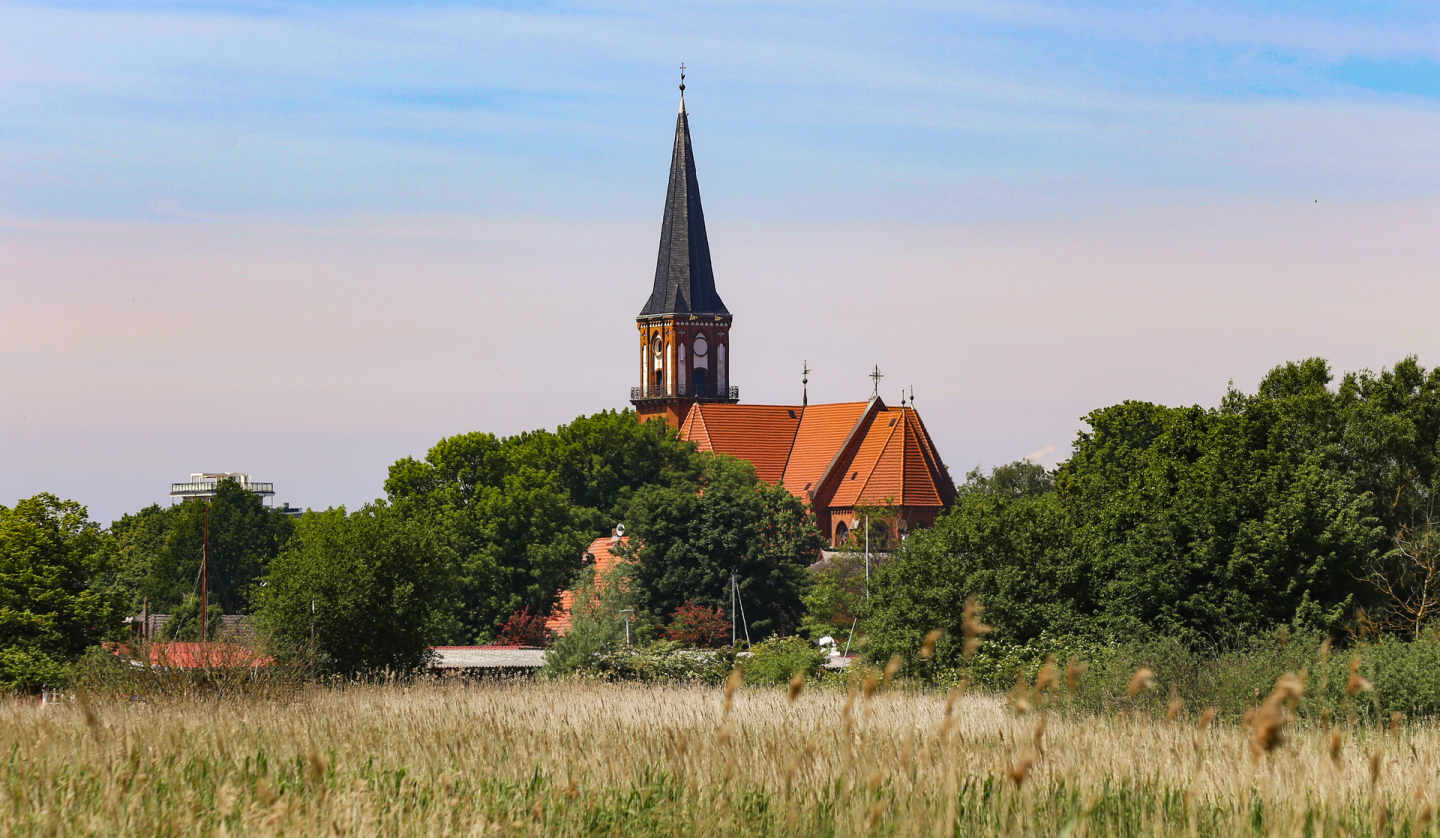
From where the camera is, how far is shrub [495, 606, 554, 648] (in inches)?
2344

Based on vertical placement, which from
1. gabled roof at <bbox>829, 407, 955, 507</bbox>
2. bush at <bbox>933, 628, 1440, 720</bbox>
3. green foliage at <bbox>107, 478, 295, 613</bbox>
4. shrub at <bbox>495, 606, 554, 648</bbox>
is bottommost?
shrub at <bbox>495, 606, 554, 648</bbox>

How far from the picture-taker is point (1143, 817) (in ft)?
17.5

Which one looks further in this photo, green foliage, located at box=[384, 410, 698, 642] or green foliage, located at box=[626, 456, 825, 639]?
green foliage, located at box=[384, 410, 698, 642]

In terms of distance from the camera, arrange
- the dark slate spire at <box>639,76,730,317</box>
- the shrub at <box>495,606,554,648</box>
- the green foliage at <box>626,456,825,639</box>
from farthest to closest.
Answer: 1. the dark slate spire at <box>639,76,730,317</box>
2. the shrub at <box>495,606,554,648</box>
3. the green foliage at <box>626,456,825,639</box>

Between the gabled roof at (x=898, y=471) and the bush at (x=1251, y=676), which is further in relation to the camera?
the gabled roof at (x=898, y=471)

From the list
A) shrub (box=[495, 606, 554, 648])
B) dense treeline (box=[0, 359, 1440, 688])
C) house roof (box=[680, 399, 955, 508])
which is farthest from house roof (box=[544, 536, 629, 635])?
house roof (box=[680, 399, 955, 508])

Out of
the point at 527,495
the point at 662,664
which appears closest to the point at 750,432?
the point at 527,495

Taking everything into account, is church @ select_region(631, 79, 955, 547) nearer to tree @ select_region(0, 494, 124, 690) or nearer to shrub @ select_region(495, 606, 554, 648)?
shrub @ select_region(495, 606, 554, 648)

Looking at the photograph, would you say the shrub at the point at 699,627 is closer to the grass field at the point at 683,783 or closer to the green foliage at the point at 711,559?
the green foliage at the point at 711,559

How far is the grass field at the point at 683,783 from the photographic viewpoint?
190 inches

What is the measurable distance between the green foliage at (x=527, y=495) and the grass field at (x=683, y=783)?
51877mm

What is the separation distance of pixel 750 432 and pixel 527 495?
28262 mm

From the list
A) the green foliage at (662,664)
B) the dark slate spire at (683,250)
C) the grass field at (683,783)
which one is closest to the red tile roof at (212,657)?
the green foliage at (662,664)

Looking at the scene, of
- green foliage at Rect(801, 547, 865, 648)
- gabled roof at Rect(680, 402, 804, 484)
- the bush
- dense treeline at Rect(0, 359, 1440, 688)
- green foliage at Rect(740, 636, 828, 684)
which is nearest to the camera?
the bush
